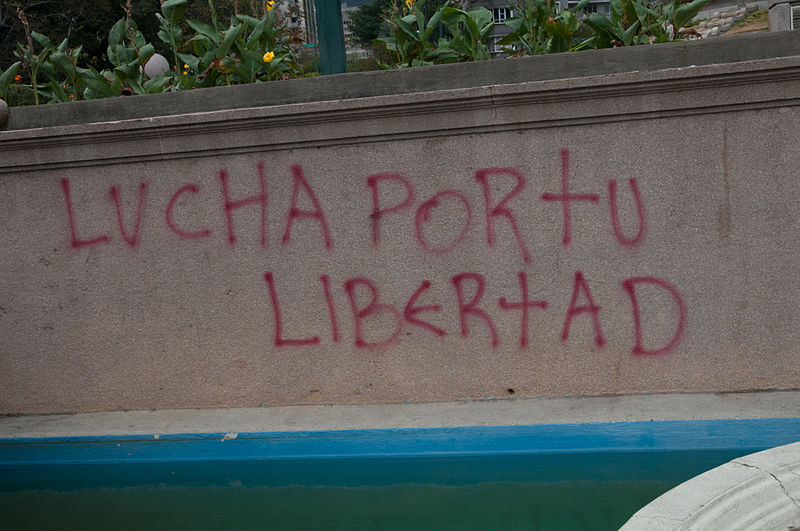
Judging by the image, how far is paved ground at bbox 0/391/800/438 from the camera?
4.54m

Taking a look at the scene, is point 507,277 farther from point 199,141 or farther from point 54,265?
point 54,265

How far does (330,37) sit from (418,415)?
113 inches

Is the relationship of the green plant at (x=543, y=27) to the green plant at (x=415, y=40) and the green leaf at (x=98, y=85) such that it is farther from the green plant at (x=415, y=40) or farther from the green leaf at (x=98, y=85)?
the green leaf at (x=98, y=85)

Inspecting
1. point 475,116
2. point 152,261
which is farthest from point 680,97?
point 152,261

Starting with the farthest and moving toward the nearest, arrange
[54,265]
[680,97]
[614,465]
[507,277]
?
[54,265], [507,277], [680,97], [614,465]

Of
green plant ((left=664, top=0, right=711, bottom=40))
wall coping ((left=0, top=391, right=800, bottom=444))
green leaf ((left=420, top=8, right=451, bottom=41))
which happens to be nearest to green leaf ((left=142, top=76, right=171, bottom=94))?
green leaf ((left=420, top=8, right=451, bottom=41))

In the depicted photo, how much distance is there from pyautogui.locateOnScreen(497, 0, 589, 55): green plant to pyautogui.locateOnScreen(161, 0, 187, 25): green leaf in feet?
7.78

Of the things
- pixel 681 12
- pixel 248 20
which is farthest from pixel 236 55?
pixel 681 12

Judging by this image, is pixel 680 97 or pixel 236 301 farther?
pixel 236 301

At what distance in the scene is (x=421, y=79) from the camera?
16.1 feet

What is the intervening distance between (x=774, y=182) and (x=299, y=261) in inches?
116

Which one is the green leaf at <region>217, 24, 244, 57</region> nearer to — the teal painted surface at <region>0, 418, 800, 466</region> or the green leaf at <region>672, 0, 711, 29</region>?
the teal painted surface at <region>0, 418, 800, 466</region>

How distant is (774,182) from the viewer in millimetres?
4562

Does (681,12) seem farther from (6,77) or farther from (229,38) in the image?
(6,77)
